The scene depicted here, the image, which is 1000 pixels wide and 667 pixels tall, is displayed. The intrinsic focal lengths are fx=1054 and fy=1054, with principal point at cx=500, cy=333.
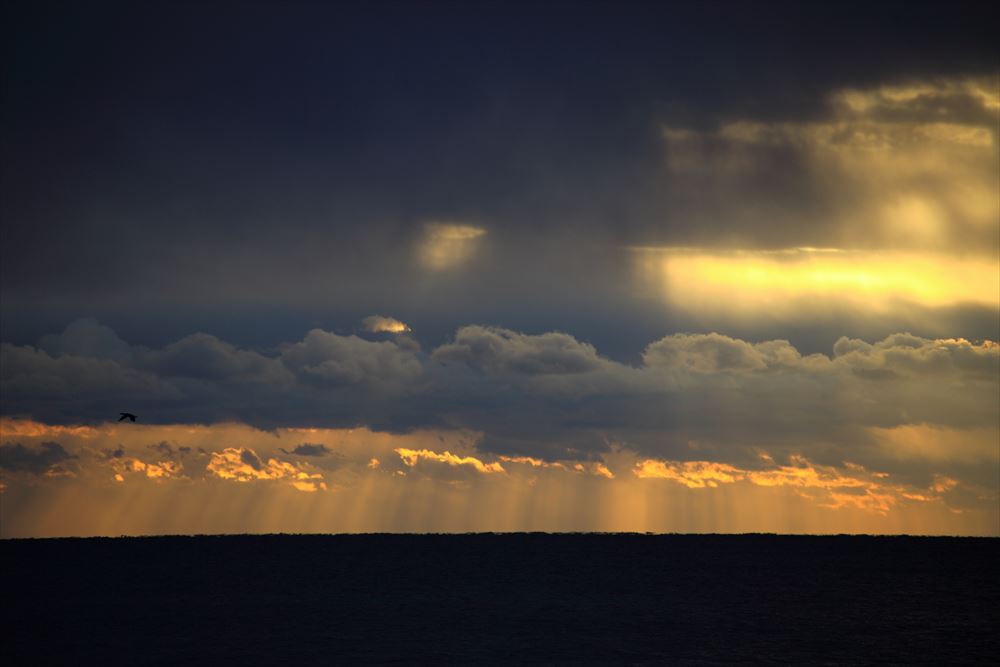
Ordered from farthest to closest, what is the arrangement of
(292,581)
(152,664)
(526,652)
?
(292,581) < (526,652) < (152,664)

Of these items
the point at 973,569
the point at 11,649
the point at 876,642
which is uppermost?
the point at 973,569

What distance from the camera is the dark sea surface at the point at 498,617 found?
3280 inches

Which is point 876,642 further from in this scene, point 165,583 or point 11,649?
point 165,583

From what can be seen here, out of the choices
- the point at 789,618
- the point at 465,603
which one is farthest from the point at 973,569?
the point at 465,603

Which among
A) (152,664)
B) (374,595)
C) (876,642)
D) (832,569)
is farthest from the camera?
(832,569)

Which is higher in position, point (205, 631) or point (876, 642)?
point (876, 642)

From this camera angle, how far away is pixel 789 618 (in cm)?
10956

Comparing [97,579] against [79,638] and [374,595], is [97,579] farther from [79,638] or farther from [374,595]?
[79,638]

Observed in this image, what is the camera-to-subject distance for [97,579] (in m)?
169

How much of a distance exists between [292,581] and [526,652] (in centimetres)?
8285

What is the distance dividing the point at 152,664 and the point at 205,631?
19.9 meters

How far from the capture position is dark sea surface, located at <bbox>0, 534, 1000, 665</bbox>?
8332 cm

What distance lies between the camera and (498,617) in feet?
361

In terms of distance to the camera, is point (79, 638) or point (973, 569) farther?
point (973, 569)
